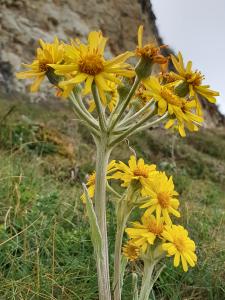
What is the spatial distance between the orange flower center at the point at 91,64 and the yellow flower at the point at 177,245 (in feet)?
1.77

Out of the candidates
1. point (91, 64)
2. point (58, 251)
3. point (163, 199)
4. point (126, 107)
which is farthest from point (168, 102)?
point (58, 251)

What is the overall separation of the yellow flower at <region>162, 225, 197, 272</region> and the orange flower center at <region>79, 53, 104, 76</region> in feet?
1.77

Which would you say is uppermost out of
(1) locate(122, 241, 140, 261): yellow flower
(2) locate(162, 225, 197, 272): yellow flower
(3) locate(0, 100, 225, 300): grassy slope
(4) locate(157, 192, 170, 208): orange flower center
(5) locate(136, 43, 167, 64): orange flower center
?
(5) locate(136, 43, 167, 64): orange flower center

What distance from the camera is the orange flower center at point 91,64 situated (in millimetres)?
1111

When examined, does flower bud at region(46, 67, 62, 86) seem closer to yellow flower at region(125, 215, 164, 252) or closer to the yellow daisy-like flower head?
the yellow daisy-like flower head

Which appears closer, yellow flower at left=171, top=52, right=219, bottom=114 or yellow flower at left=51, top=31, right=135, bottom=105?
yellow flower at left=51, top=31, right=135, bottom=105

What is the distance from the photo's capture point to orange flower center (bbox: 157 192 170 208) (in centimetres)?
136

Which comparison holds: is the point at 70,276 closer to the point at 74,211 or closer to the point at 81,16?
the point at 74,211

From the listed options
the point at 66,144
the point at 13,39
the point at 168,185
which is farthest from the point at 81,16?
the point at 168,185

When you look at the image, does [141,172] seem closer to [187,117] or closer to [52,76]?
[187,117]

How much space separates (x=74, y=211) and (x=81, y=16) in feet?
55.1

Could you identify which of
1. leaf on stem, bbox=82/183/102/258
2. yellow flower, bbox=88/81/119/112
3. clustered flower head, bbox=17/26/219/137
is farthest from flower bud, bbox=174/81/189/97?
leaf on stem, bbox=82/183/102/258

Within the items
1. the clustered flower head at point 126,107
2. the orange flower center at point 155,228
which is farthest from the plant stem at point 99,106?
the orange flower center at point 155,228

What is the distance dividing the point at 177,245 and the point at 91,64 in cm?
62
